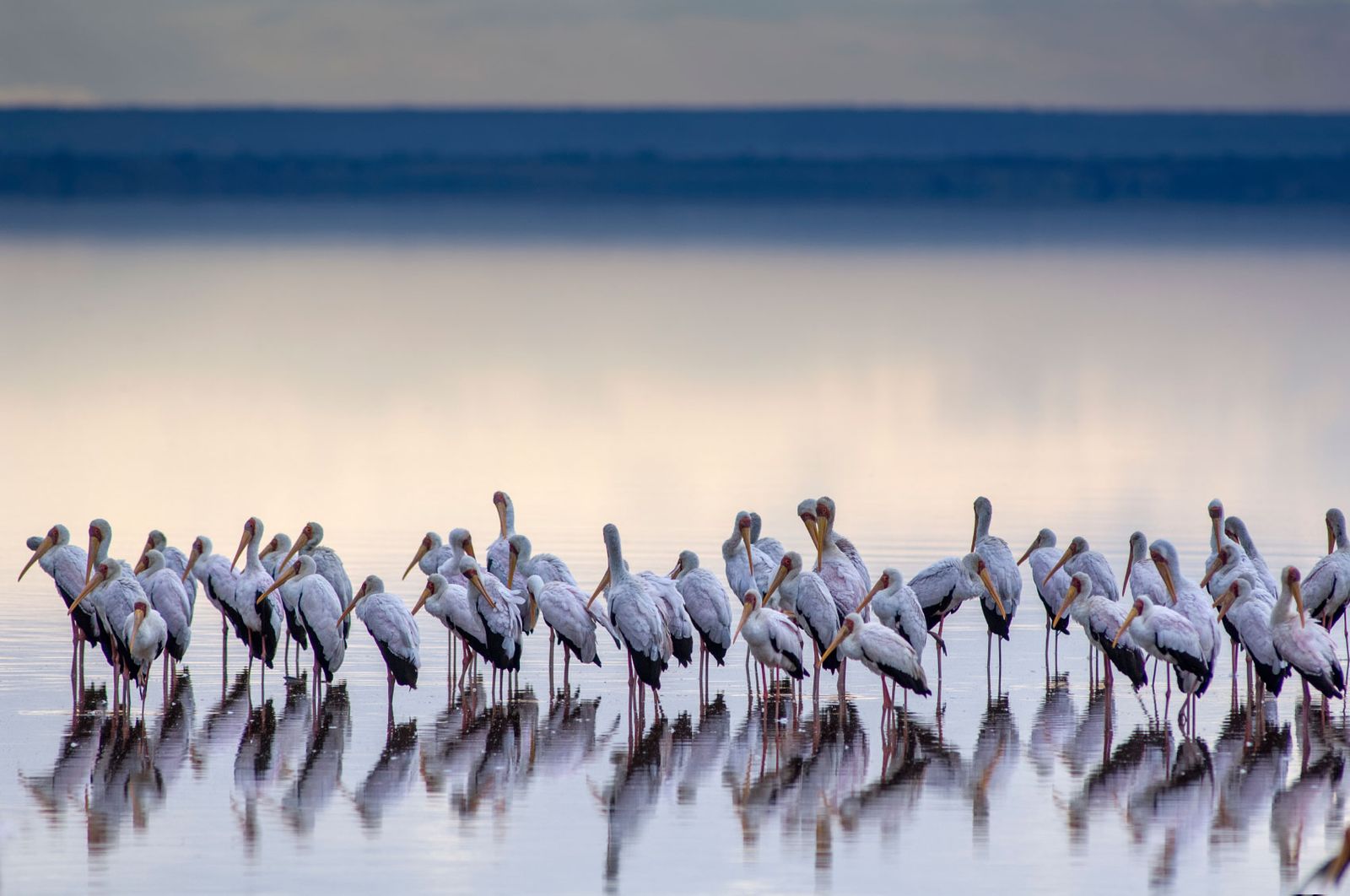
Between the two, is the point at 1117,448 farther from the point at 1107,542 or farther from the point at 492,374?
the point at 492,374

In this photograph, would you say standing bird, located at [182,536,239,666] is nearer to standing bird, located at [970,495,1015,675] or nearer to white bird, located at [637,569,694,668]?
white bird, located at [637,569,694,668]

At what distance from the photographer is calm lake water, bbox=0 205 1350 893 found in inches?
484

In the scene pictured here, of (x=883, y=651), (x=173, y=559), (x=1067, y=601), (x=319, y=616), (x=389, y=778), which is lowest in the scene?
(x=389, y=778)

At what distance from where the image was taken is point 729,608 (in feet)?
51.7

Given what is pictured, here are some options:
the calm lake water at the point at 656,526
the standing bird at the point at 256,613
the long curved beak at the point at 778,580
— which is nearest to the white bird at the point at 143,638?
the calm lake water at the point at 656,526

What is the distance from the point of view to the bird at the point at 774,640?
48.9ft

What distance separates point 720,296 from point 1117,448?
34.8m

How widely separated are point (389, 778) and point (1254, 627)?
5.61m

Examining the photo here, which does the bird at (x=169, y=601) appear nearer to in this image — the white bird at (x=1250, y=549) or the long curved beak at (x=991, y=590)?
the long curved beak at (x=991, y=590)

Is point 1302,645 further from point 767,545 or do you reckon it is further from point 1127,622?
point 767,545

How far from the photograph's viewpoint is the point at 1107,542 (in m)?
22.0

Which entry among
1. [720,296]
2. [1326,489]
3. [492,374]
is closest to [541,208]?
[720,296]

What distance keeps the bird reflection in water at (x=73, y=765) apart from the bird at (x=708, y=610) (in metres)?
3.99

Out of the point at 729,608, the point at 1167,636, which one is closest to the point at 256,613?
the point at 729,608
